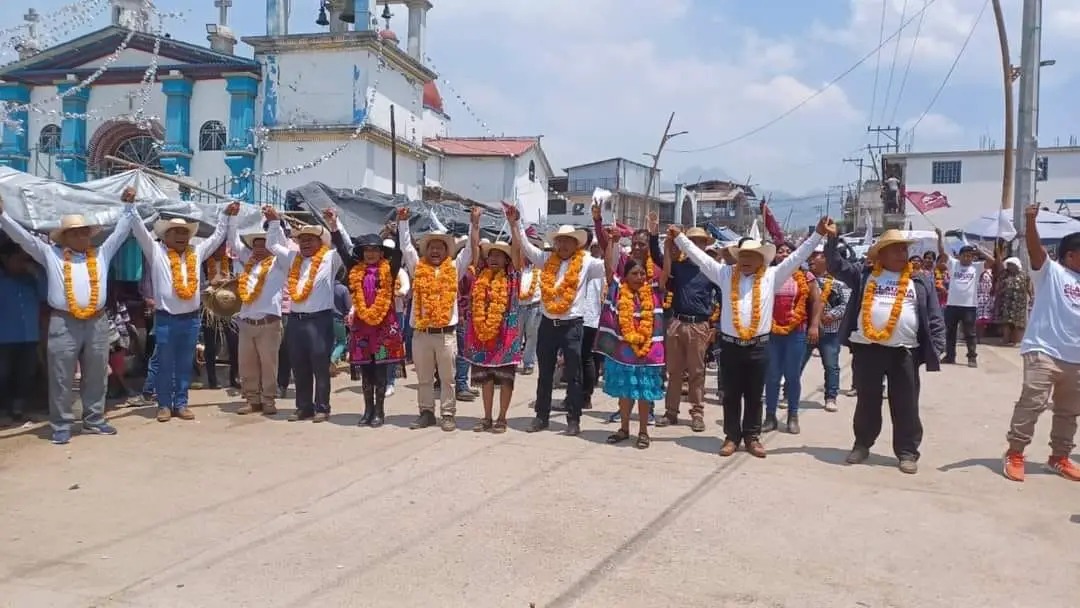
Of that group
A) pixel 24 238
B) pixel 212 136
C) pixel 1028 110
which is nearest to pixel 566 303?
pixel 24 238

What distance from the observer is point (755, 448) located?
7070mm

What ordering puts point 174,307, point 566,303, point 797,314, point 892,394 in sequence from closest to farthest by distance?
1. point 892,394
2. point 566,303
3. point 797,314
4. point 174,307

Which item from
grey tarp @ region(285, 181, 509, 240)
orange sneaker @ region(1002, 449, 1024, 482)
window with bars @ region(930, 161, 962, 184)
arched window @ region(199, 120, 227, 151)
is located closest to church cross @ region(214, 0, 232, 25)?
arched window @ region(199, 120, 227, 151)

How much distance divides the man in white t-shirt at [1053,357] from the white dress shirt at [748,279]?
5.45 ft

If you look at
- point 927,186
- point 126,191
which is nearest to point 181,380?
point 126,191

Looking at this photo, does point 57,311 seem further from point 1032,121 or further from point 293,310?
point 1032,121

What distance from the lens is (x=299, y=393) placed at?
327 inches

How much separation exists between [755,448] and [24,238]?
20.6 ft

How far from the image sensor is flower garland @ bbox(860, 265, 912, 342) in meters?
6.68

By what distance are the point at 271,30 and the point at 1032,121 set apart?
67.0 feet

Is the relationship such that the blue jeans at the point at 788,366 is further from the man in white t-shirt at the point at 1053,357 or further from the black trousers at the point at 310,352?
the black trousers at the point at 310,352

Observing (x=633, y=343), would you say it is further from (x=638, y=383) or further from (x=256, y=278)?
(x=256, y=278)

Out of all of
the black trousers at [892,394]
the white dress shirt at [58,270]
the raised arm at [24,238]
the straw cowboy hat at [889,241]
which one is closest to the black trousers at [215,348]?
the white dress shirt at [58,270]

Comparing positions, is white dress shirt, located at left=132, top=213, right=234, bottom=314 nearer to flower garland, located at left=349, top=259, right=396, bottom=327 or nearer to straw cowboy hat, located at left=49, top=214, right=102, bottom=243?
straw cowboy hat, located at left=49, top=214, right=102, bottom=243
